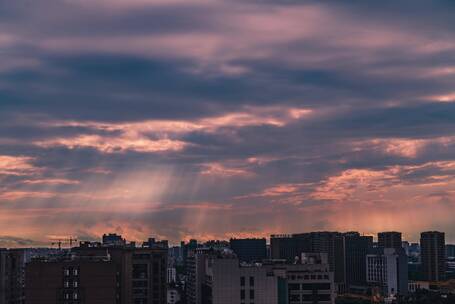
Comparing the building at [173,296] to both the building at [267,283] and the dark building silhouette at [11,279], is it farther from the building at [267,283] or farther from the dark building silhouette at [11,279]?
the building at [267,283]

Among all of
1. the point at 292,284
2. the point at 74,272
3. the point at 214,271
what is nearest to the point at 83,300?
the point at 74,272

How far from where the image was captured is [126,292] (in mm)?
110250

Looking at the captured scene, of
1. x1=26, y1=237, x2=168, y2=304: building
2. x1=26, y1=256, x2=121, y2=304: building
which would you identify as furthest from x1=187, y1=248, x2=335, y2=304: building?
x1=26, y1=256, x2=121, y2=304: building

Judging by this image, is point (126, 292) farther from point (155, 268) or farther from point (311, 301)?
point (311, 301)

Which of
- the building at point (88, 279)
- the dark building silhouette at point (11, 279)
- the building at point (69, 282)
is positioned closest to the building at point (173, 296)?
the dark building silhouette at point (11, 279)

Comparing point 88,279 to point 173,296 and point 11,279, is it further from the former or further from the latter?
point 173,296

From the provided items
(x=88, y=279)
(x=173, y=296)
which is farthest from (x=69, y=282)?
(x=173, y=296)

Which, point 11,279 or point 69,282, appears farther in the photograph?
point 11,279

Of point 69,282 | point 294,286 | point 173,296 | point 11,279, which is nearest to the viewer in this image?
point 69,282

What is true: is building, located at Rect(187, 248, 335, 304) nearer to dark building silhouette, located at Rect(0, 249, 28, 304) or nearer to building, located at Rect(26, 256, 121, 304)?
building, located at Rect(26, 256, 121, 304)

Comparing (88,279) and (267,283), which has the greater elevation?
(88,279)

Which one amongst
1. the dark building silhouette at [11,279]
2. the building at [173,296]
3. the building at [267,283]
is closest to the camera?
the building at [267,283]

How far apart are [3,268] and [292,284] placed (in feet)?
193

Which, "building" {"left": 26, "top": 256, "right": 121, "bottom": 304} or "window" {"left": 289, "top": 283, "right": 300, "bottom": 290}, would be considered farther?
"window" {"left": 289, "top": 283, "right": 300, "bottom": 290}
